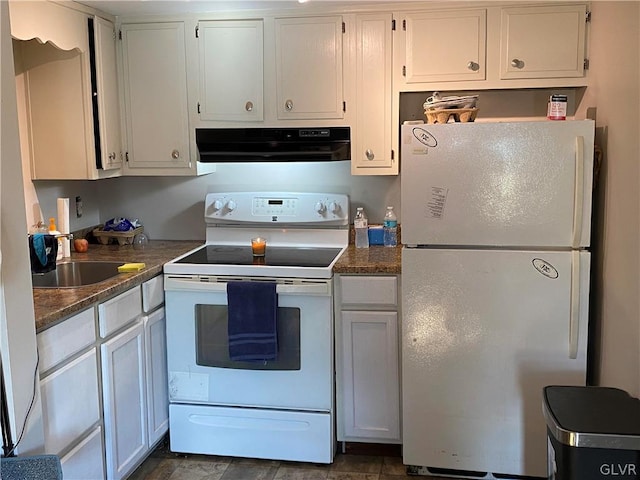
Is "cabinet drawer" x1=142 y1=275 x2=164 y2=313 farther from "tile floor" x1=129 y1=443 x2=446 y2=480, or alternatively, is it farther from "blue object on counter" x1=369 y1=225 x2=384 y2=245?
"blue object on counter" x1=369 y1=225 x2=384 y2=245

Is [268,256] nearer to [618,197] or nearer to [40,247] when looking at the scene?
[40,247]

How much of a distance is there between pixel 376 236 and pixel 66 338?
1649mm

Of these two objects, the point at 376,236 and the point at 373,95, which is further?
the point at 376,236

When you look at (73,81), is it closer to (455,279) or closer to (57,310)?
(57,310)

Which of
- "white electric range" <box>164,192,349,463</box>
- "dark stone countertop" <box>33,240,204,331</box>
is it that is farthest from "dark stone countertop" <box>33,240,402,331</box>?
"white electric range" <box>164,192,349,463</box>

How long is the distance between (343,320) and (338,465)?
678mm

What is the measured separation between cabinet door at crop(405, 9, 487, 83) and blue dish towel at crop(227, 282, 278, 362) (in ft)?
3.98

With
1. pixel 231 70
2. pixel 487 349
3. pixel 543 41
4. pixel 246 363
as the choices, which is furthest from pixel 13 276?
pixel 543 41

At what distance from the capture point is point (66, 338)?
2309mm

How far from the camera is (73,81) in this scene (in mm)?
3152

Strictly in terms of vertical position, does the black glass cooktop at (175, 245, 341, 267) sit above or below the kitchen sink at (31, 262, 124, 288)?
above

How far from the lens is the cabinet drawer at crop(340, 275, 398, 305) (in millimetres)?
2938

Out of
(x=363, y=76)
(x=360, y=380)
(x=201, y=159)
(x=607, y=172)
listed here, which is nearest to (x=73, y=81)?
(x=201, y=159)

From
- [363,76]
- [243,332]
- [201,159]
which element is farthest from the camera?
[201,159]
